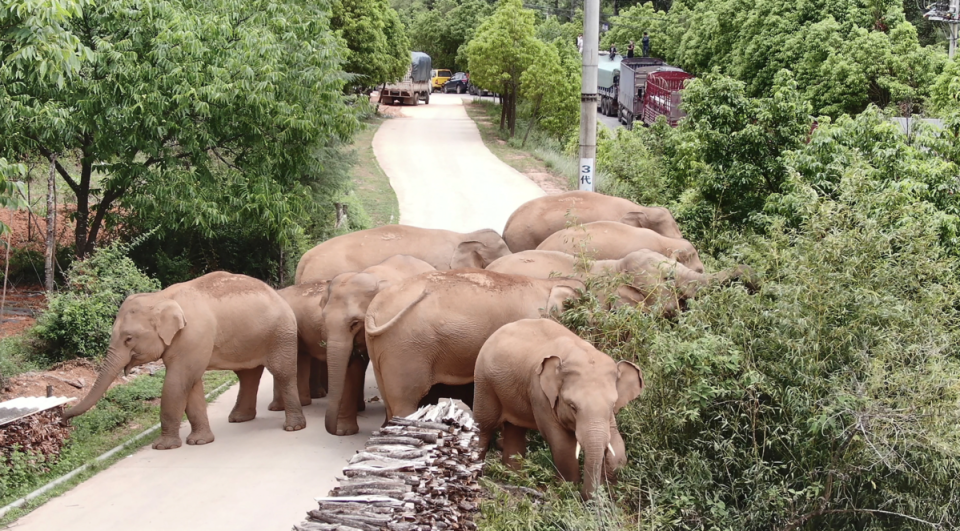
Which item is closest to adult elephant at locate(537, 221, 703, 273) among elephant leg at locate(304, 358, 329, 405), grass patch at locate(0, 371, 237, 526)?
elephant leg at locate(304, 358, 329, 405)

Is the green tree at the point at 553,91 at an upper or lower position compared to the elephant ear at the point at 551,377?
upper

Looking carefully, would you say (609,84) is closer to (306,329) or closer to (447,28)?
(447,28)

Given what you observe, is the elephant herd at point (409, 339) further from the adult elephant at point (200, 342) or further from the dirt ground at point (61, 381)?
the dirt ground at point (61, 381)

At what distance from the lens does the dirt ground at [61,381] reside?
12.4 metres

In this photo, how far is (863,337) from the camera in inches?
380

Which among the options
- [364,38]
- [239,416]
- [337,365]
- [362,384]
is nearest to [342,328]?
[337,365]

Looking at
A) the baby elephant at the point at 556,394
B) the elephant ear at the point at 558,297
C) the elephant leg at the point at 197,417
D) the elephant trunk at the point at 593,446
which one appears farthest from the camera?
the elephant leg at the point at 197,417

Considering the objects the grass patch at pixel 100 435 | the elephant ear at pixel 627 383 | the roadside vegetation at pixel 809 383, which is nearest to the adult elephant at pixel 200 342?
the grass patch at pixel 100 435

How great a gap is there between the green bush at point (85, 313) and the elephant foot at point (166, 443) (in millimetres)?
3658

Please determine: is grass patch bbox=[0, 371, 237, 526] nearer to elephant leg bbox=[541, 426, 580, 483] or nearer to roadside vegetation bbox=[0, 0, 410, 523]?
roadside vegetation bbox=[0, 0, 410, 523]

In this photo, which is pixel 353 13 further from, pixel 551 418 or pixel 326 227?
pixel 551 418

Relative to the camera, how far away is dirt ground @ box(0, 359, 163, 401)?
1241 cm

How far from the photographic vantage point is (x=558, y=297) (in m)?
10.9

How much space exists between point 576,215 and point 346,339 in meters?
5.24
